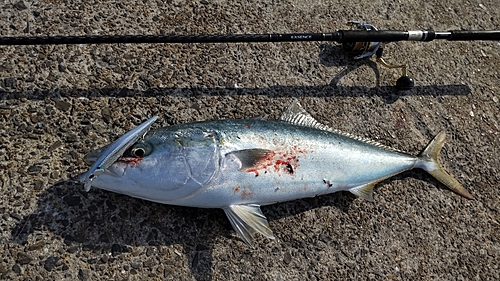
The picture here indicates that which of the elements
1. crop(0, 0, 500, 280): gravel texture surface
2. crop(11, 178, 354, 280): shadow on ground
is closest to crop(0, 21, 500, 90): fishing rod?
crop(0, 0, 500, 280): gravel texture surface

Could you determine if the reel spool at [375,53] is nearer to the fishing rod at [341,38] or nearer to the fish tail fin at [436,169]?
the fishing rod at [341,38]

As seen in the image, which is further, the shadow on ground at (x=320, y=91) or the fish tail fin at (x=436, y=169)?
the fish tail fin at (x=436, y=169)

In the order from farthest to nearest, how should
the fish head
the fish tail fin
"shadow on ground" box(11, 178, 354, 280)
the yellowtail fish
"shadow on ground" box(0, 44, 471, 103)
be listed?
1. the fish tail fin
2. "shadow on ground" box(0, 44, 471, 103)
3. "shadow on ground" box(11, 178, 354, 280)
4. the fish head
5. the yellowtail fish

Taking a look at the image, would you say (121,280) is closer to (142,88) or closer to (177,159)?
(177,159)

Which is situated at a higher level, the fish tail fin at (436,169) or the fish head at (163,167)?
the fish head at (163,167)

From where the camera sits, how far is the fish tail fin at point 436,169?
2766 millimetres

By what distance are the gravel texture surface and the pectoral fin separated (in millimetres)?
179

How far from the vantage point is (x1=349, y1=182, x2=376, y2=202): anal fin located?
2.51 metres

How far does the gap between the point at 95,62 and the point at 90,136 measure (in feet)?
1.78

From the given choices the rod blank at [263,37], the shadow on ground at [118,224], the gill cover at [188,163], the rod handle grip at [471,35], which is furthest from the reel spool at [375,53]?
the shadow on ground at [118,224]

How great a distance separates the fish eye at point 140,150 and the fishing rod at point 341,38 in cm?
68

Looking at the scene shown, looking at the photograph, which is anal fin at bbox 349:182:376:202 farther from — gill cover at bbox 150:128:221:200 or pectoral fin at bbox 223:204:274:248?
gill cover at bbox 150:128:221:200

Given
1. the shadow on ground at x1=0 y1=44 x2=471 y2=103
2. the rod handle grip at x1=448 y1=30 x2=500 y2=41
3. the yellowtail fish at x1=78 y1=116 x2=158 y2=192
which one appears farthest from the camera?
the rod handle grip at x1=448 y1=30 x2=500 y2=41

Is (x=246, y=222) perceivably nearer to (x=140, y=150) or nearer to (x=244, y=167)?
(x=244, y=167)
